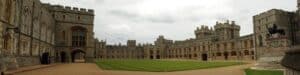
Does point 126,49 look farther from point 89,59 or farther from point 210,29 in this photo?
point 89,59

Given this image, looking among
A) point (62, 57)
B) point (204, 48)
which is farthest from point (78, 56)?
point (62, 57)

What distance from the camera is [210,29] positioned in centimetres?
9844

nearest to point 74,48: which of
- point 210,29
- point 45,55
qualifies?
point 45,55

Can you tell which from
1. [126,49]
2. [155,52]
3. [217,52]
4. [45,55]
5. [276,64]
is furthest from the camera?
[126,49]

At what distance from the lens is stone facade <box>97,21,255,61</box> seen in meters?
64.9

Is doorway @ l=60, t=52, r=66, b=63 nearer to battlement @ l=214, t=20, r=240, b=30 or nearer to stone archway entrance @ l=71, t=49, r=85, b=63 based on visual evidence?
stone archway entrance @ l=71, t=49, r=85, b=63

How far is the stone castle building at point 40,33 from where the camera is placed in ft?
62.5

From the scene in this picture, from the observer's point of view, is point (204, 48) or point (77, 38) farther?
point (204, 48)

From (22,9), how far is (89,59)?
79.0 feet

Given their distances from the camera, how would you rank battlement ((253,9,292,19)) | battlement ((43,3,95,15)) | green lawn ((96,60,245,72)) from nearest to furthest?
green lawn ((96,60,245,72)) → battlement ((43,3,95,15)) → battlement ((253,9,292,19))

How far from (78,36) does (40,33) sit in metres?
13.9

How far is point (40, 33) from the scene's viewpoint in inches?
1344

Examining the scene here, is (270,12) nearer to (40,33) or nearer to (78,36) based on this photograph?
(78,36)

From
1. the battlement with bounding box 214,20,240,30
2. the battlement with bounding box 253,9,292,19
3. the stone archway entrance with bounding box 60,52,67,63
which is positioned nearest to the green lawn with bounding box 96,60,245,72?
the stone archway entrance with bounding box 60,52,67,63
